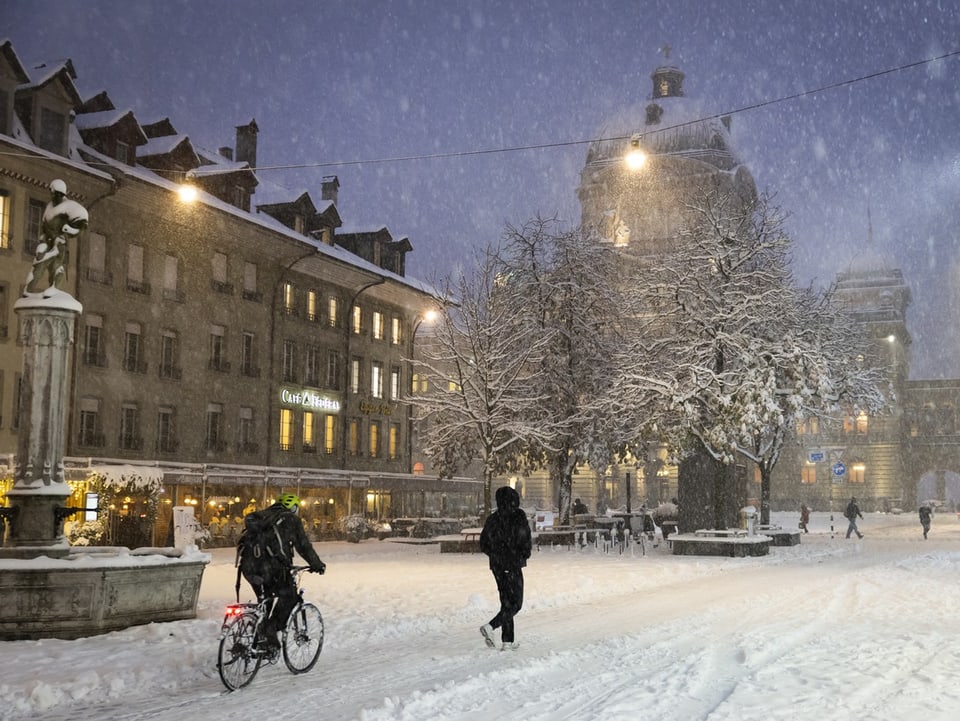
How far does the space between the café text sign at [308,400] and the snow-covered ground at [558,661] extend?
2343cm

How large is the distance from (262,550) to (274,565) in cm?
20

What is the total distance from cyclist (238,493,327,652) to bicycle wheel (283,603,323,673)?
0.73 feet

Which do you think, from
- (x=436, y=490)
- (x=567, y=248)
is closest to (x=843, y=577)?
(x=567, y=248)

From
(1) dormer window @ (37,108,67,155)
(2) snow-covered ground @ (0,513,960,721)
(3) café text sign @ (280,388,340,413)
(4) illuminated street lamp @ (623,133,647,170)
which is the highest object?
(1) dormer window @ (37,108,67,155)

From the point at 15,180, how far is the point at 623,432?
2106cm

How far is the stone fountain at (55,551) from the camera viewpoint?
1271 centimetres

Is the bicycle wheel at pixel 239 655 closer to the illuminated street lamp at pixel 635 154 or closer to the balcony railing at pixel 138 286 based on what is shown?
the illuminated street lamp at pixel 635 154

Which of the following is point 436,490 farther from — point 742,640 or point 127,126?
point 742,640

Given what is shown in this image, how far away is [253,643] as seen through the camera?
9.96 m

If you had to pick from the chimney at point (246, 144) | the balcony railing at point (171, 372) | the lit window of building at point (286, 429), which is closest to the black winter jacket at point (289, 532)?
the balcony railing at point (171, 372)

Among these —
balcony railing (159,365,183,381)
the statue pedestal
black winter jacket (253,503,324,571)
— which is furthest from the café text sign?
black winter jacket (253,503,324,571)

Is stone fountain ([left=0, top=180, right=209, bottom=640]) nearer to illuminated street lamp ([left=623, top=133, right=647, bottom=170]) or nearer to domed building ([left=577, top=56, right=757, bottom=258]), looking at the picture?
illuminated street lamp ([left=623, top=133, right=647, bottom=170])

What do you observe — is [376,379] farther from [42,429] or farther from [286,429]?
[42,429]

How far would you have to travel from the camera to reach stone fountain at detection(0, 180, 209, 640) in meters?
12.7
